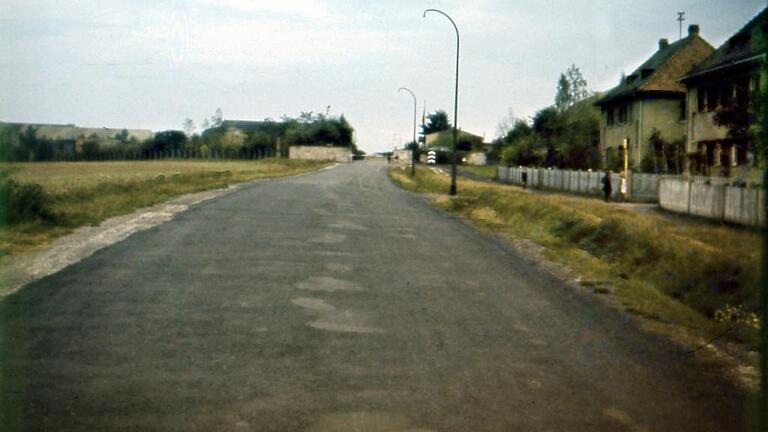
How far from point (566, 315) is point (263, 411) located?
5.19 m

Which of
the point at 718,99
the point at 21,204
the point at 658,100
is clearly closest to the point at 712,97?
the point at 718,99

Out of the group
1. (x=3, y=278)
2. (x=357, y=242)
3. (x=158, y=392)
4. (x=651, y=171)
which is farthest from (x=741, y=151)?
(x=158, y=392)

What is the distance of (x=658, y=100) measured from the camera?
165 feet

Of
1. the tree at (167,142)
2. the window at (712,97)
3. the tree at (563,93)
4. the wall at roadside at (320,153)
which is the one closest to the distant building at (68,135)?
the tree at (167,142)

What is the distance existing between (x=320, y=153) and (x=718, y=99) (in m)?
113

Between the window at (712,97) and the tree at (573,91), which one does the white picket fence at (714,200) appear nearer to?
the window at (712,97)

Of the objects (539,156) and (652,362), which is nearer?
(652,362)

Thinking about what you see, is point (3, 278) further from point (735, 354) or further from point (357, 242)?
point (735, 354)

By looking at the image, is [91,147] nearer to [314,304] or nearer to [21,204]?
[21,204]

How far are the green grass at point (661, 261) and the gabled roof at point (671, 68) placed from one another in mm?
28755

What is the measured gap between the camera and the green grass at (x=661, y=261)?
10.7 meters

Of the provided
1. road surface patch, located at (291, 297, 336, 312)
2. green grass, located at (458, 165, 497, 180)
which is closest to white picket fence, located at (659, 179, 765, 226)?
road surface patch, located at (291, 297, 336, 312)

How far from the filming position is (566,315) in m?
10.0

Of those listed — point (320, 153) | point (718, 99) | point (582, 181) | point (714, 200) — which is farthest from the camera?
point (320, 153)
